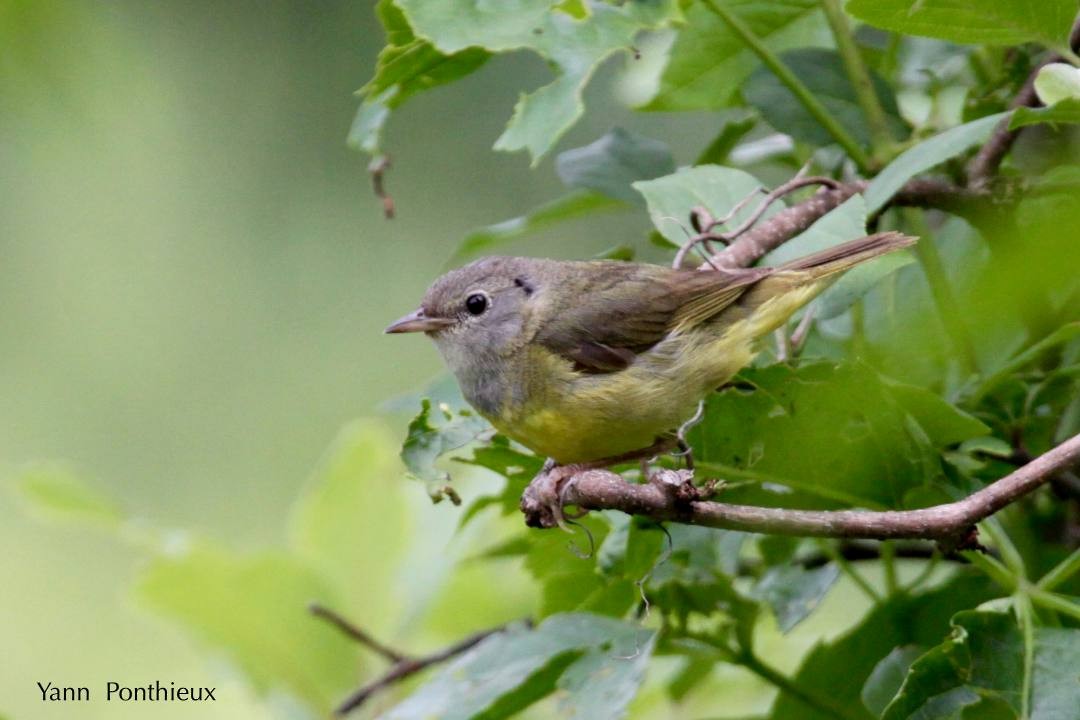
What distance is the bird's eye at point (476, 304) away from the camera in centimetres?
334

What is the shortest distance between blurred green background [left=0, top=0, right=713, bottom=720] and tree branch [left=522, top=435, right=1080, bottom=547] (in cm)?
559

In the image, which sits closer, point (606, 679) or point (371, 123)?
point (606, 679)

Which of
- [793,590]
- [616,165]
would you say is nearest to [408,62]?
[616,165]

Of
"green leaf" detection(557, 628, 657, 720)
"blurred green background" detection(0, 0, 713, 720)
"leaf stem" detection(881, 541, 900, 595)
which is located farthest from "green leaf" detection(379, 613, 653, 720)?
"blurred green background" detection(0, 0, 713, 720)

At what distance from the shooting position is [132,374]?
856cm

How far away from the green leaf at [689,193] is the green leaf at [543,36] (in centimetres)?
21

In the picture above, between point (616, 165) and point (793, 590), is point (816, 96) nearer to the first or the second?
point (616, 165)

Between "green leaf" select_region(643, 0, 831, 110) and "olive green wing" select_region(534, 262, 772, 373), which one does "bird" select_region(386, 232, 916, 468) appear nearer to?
"olive green wing" select_region(534, 262, 772, 373)

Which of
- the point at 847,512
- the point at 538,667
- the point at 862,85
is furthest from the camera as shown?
the point at 862,85

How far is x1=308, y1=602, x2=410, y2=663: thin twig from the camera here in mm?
2781

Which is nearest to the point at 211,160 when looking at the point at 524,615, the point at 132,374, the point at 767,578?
the point at 132,374

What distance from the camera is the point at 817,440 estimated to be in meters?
2.13

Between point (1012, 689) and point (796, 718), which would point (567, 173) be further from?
point (1012, 689)

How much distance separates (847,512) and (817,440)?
515 mm
